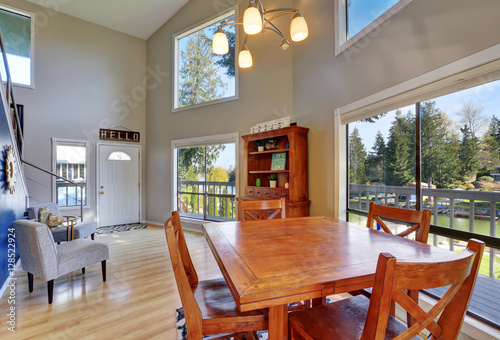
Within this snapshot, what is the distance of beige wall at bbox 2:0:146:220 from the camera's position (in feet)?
15.5

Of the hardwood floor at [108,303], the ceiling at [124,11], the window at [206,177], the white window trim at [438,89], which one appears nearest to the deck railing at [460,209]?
the white window trim at [438,89]

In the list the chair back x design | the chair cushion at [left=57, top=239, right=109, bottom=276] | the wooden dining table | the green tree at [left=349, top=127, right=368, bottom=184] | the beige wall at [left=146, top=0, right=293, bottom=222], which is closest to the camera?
the chair back x design

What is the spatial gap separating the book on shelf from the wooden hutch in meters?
0.05

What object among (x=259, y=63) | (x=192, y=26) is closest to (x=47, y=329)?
(x=259, y=63)

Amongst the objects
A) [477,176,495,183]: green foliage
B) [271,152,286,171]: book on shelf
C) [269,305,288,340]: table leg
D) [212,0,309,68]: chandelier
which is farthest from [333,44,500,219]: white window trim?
[269,305,288,340]: table leg

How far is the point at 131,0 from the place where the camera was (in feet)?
16.3

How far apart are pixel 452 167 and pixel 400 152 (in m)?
0.47

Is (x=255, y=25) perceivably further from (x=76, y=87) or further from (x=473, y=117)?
(x=76, y=87)

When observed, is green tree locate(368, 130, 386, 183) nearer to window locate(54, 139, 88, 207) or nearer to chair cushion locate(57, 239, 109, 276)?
chair cushion locate(57, 239, 109, 276)

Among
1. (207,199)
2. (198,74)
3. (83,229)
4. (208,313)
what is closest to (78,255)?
(83,229)

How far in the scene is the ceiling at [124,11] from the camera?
4.97 m

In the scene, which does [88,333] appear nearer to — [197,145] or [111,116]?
[197,145]

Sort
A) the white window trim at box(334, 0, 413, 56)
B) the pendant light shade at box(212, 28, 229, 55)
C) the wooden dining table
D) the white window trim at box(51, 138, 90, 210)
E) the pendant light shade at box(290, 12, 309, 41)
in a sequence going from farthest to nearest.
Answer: the white window trim at box(51, 138, 90, 210) → the white window trim at box(334, 0, 413, 56) → the pendant light shade at box(212, 28, 229, 55) → the pendant light shade at box(290, 12, 309, 41) → the wooden dining table

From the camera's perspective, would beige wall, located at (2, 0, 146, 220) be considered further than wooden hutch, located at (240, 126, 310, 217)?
Yes
